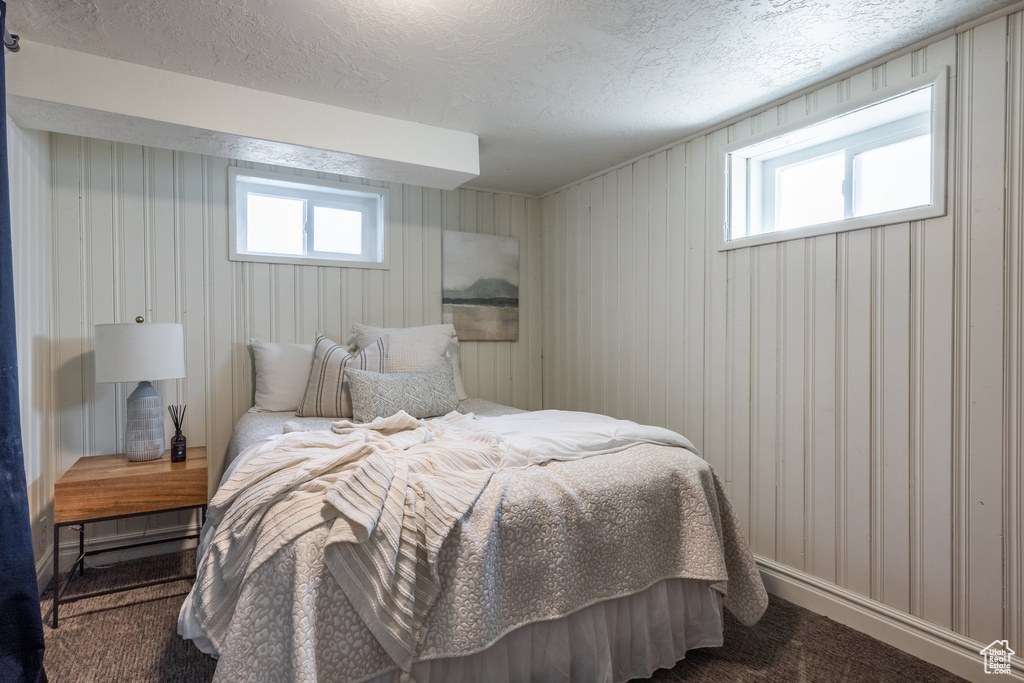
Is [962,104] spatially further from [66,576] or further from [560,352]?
[66,576]

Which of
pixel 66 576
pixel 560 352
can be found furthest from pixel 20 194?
pixel 560 352

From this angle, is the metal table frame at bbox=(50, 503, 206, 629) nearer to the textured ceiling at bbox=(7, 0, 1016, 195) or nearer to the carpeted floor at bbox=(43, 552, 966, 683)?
the carpeted floor at bbox=(43, 552, 966, 683)

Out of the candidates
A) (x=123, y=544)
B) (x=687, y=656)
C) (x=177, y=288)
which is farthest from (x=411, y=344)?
(x=687, y=656)

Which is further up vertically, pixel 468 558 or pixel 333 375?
pixel 333 375

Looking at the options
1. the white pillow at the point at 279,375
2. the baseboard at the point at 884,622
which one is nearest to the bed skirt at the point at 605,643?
the baseboard at the point at 884,622

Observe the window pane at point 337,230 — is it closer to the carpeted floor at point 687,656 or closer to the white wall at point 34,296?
the white wall at point 34,296

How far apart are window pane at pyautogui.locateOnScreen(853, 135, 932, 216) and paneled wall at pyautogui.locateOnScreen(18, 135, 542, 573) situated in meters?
2.50

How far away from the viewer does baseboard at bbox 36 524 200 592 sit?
247 centimetres

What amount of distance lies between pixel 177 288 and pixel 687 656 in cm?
299

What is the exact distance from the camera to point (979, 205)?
6.05 feet

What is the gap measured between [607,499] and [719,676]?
75 cm

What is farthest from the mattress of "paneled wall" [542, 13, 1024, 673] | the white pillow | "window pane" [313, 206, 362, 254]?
"window pane" [313, 206, 362, 254]

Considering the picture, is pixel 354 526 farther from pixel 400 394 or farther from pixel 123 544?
pixel 123 544

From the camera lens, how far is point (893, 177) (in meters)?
2.21
